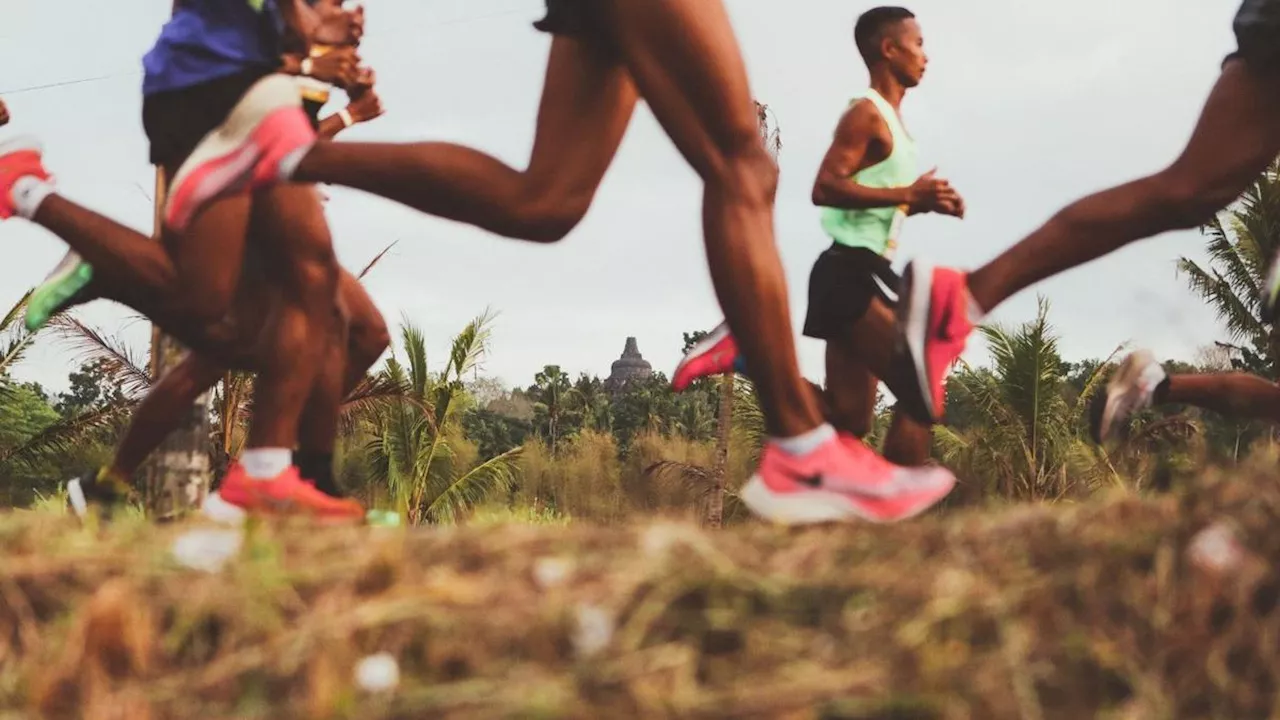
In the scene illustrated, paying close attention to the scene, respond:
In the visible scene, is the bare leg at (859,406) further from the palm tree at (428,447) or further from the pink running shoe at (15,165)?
the palm tree at (428,447)

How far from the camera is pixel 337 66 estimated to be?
4.39m

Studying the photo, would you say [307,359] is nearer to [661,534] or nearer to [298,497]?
[298,497]

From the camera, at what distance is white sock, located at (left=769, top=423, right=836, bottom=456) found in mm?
2842

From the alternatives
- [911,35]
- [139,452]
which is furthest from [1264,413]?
[139,452]

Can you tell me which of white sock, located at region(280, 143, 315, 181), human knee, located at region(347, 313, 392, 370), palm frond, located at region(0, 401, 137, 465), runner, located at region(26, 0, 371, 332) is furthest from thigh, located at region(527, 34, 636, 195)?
palm frond, located at region(0, 401, 137, 465)

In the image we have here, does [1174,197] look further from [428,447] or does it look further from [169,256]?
[428,447]

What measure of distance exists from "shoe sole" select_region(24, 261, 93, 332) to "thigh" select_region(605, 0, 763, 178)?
90.6 inches

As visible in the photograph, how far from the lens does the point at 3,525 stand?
239cm

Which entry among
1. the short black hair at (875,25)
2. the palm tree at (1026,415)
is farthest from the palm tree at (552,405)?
the short black hair at (875,25)

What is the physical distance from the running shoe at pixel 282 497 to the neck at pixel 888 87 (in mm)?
2895

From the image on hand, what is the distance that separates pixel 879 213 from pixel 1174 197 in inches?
59.6

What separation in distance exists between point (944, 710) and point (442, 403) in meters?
20.2

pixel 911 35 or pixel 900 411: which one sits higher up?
pixel 911 35

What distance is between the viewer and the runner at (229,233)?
384 centimetres
